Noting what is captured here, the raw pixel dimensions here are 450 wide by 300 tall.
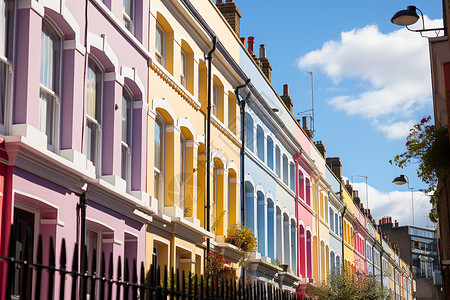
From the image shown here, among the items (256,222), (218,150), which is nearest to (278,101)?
(256,222)

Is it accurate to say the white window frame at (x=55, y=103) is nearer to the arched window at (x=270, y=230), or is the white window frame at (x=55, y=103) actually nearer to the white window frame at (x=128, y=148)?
the white window frame at (x=128, y=148)

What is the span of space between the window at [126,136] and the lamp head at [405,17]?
5932 mm

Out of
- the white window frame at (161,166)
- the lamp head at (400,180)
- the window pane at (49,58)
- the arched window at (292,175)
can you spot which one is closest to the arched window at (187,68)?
the white window frame at (161,166)

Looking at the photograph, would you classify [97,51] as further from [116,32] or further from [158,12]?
[158,12]

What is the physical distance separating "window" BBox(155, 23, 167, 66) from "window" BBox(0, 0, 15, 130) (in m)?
7.37

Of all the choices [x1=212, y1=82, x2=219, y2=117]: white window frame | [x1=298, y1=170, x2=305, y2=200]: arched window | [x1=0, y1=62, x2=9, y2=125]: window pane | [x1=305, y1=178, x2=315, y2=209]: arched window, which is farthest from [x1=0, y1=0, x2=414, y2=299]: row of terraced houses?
[x1=305, y1=178, x2=315, y2=209]: arched window

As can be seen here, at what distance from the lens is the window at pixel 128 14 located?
54.6ft

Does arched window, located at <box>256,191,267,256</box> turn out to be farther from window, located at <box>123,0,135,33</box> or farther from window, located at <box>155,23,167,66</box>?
window, located at <box>123,0,135,33</box>

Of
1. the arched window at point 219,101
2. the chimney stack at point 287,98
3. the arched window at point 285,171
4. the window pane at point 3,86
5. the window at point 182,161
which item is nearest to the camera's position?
the window pane at point 3,86

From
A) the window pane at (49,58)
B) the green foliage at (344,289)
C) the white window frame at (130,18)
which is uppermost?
the white window frame at (130,18)

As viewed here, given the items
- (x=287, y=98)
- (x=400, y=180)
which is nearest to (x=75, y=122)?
(x=400, y=180)

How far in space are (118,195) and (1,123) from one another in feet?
13.2

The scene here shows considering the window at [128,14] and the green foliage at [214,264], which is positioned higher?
the window at [128,14]

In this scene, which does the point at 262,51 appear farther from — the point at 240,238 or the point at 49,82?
the point at 49,82
